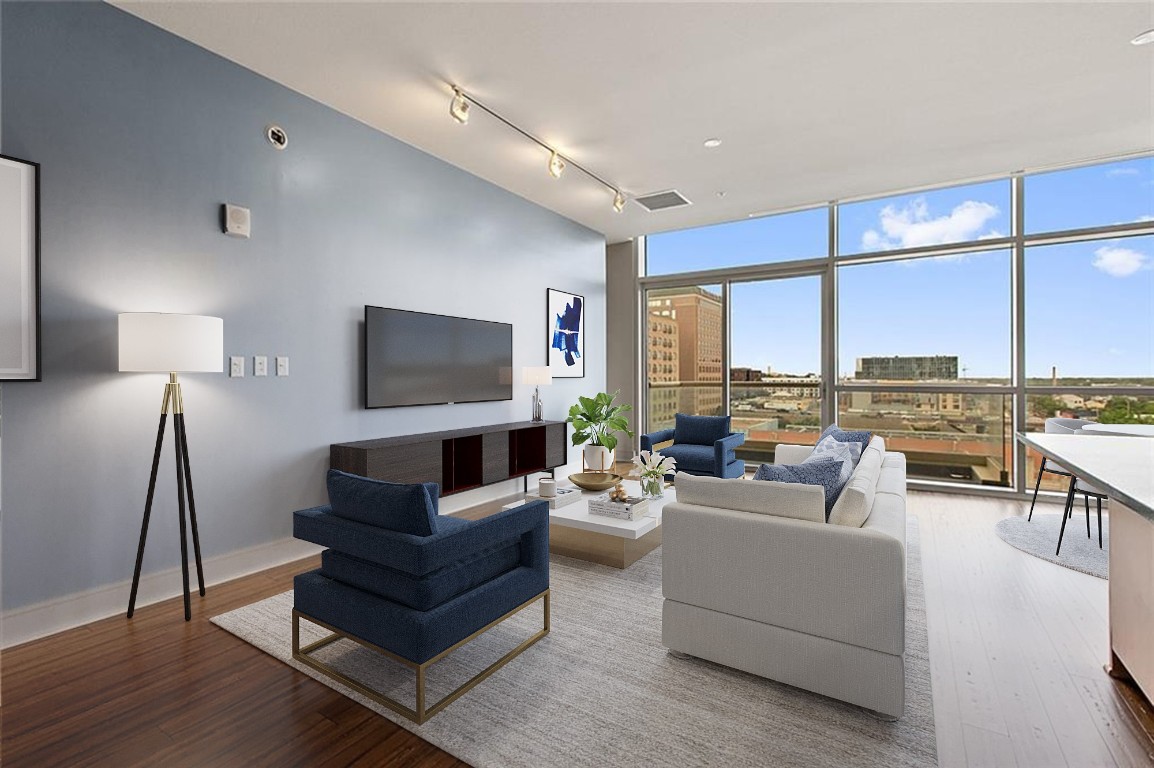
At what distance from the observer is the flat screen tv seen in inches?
154

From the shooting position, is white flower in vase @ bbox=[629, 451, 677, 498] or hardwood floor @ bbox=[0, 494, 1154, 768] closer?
hardwood floor @ bbox=[0, 494, 1154, 768]

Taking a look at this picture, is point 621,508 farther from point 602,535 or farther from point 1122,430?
point 1122,430

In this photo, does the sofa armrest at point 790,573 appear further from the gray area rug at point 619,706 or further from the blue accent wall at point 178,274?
the blue accent wall at point 178,274

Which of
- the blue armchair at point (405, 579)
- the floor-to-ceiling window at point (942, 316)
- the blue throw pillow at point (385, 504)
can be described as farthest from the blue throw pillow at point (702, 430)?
the blue throw pillow at point (385, 504)

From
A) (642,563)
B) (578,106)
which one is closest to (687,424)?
(642,563)

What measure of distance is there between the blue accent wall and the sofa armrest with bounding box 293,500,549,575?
52.3 inches

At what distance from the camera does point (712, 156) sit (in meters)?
4.39

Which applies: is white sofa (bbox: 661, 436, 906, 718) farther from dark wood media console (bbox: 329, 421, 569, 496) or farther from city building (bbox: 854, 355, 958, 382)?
city building (bbox: 854, 355, 958, 382)

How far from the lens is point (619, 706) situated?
1887mm

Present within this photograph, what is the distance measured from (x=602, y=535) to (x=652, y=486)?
1.57 feet

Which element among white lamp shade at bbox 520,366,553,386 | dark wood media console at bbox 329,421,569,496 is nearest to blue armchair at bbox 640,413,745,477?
dark wood media console at bbox 329,421,569,496

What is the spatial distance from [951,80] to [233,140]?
428cm

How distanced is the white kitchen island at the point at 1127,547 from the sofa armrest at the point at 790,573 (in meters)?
0.67

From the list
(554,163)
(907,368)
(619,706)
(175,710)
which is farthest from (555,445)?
(907,368)
